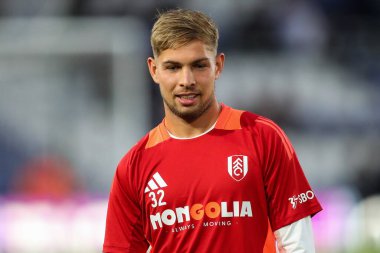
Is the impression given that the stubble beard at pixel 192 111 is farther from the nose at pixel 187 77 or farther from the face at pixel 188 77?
the nose at pixel 187 77

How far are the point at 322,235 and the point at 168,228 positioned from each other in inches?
169

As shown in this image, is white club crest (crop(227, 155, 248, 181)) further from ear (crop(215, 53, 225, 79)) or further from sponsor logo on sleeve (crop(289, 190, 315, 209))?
ear (crop(215, 53, 225, 79))

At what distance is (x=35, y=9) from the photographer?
9.56 metres

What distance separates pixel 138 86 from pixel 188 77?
6.34m

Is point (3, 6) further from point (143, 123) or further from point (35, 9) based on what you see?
point (143, 123)

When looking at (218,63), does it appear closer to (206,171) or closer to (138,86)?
(206,171)

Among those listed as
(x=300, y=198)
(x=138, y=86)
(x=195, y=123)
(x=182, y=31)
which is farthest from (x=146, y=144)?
(x=138, y=86)

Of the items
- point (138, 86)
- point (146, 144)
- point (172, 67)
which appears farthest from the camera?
point (138, 86)

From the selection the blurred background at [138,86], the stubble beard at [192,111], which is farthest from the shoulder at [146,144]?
the blurred background at [138,86]

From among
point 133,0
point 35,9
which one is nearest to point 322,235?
point 133,0

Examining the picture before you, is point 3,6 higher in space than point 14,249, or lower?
higher

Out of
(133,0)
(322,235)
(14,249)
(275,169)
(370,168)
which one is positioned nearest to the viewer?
(275,169)

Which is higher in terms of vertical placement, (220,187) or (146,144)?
(146,144)

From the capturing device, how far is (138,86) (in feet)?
30.4
